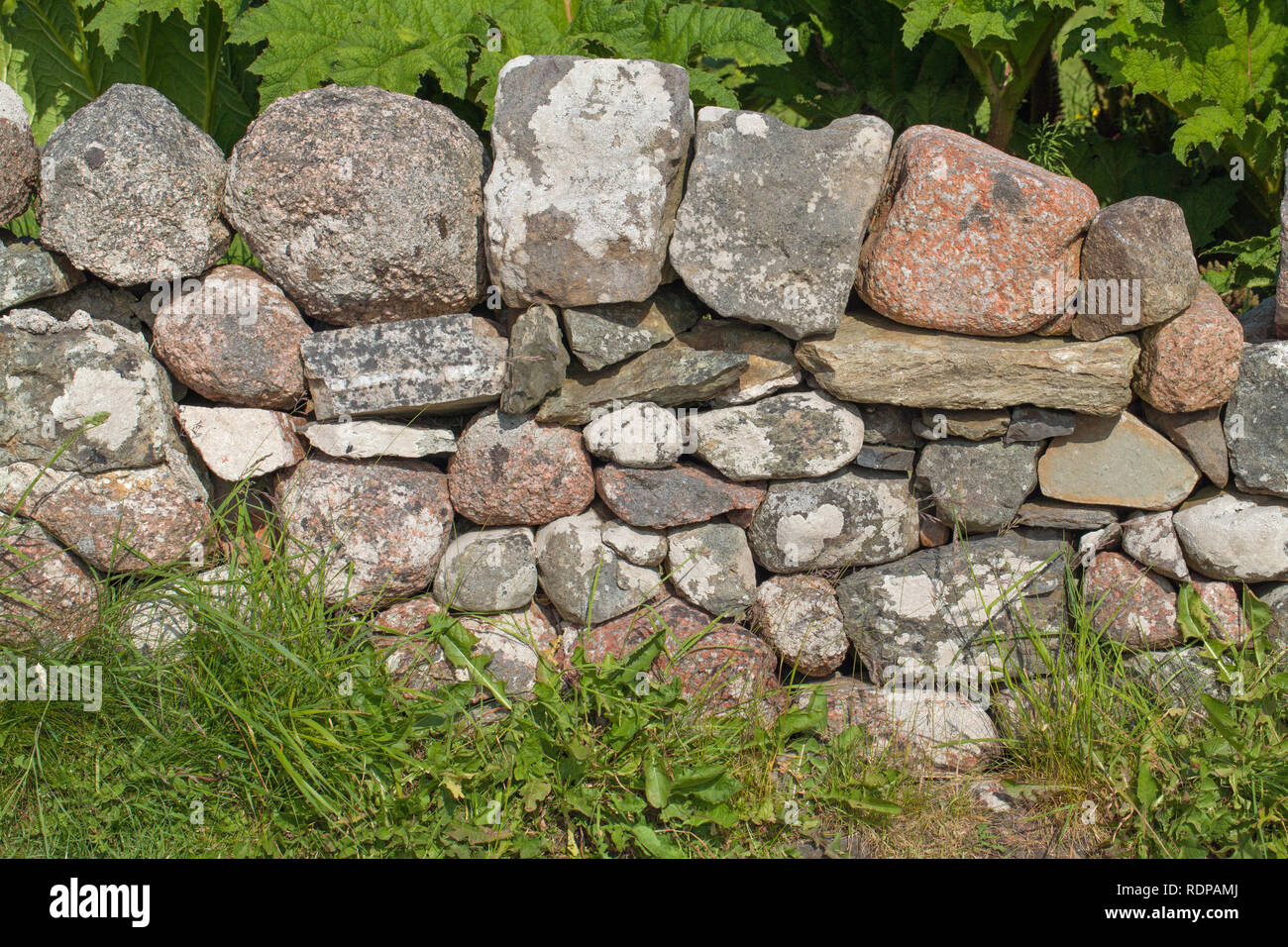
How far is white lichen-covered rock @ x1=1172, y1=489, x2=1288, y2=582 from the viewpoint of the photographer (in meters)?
3.12

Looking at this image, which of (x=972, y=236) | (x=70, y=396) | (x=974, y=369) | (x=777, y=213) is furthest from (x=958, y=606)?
(x=70, y=396)

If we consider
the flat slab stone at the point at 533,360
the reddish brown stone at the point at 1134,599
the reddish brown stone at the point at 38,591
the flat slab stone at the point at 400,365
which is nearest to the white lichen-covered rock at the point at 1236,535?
the reddish brown stone at the point at 1134,599

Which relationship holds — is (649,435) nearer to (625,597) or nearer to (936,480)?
(625,597)

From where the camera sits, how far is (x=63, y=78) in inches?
153

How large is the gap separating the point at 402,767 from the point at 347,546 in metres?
0.72

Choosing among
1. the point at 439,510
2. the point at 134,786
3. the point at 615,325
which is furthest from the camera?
the point at 439,510

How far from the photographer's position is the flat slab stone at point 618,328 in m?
3.02

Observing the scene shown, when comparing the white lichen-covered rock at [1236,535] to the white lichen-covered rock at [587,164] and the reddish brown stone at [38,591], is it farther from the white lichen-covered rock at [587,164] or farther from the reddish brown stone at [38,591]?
the reddish brown stone at [38,591]

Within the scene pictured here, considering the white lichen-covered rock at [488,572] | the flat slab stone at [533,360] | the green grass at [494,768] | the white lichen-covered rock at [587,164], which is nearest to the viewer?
the green grass at [494,768]

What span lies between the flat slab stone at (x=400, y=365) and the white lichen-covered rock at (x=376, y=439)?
2.2 inches

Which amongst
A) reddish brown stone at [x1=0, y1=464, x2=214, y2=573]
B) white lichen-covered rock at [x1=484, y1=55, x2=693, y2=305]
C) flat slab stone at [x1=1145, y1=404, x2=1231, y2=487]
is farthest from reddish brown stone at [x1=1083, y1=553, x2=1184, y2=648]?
reddish brown stone at [x1=0, y1=464, x2=214, y2=573]

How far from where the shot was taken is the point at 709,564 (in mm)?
3283

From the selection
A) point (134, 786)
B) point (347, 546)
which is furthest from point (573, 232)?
point (134, 786)

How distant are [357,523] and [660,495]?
96 centimetres
